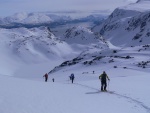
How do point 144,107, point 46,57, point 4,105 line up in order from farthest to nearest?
point 46,57
point 144,107
point 4,105

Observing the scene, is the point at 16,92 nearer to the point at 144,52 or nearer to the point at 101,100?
the point at 101,100

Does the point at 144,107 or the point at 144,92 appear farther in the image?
the point at 144,92

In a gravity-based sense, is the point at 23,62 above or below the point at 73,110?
above

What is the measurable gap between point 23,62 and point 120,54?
84.2 m

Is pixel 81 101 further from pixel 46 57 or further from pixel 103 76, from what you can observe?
pixel 46 57

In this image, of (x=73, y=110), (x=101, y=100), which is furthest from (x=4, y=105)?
(x=101, y=100)

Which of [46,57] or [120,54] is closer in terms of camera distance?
[120,54]

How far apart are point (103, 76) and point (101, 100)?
6.03 m

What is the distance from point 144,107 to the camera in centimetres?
2159

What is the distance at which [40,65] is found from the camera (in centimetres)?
17812

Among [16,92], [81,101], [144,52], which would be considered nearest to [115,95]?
[81,101]

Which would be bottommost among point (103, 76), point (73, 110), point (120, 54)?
point (73, 110)

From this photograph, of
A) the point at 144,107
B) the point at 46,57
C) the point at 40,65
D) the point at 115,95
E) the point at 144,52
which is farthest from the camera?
the point at 46,57

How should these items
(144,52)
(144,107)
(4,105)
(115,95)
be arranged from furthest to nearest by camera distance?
(144,52) → (115,95) → (144,107) → (4,105)
